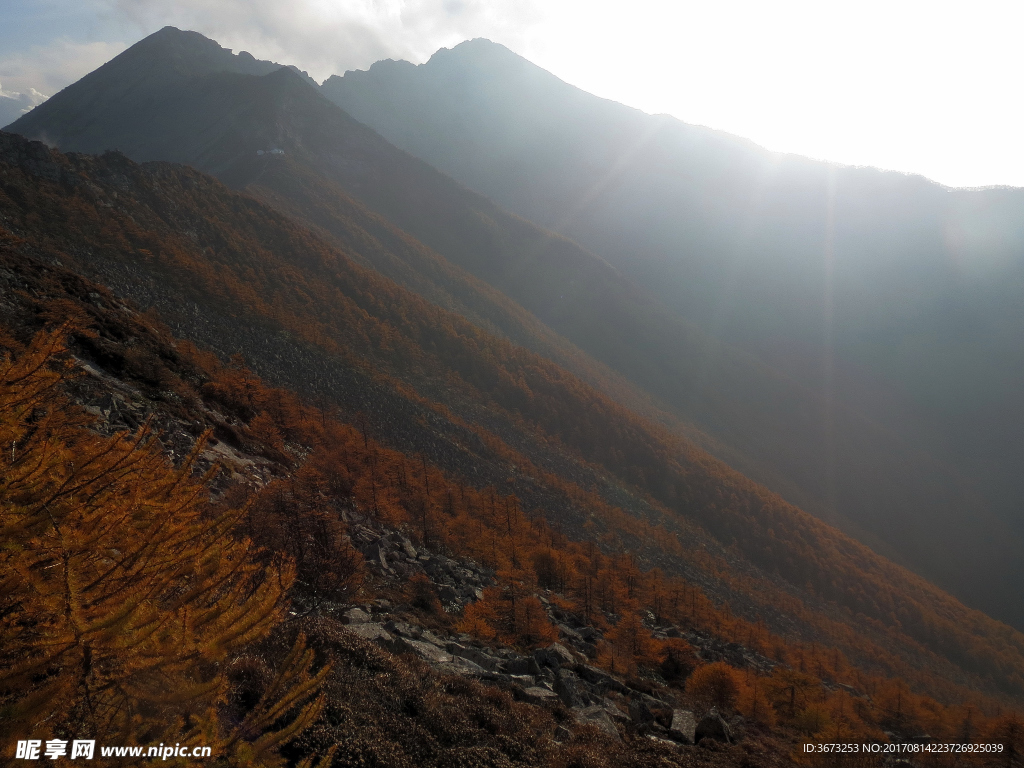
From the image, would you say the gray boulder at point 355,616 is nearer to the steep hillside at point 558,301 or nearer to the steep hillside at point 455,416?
the steep hillside at point 455,416

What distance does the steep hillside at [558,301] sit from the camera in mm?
100375

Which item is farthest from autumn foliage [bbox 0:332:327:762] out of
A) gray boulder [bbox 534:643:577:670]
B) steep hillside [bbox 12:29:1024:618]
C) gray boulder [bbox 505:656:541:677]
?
steep hillside [bbox 12:29:1024:618]

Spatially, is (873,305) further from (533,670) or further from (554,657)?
(533,670)

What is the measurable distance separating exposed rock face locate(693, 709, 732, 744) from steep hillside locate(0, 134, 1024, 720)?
1667cm

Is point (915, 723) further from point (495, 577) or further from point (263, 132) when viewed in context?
point (263, 132)

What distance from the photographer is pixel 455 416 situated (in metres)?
58.6

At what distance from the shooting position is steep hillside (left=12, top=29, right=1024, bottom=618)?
100375 mm

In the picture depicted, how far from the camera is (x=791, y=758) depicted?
1354 cm

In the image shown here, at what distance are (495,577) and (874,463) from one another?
122 metres

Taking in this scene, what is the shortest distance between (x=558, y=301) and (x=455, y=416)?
8027 centimetres

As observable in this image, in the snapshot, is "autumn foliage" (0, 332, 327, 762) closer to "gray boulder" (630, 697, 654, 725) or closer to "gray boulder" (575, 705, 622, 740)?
"gray boulder" (575, 705, 622, 740)

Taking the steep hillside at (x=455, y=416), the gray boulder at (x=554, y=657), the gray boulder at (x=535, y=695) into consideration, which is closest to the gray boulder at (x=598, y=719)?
the gray boulder at (x=535, y=695)

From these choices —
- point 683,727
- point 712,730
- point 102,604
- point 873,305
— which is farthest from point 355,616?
point 873,305

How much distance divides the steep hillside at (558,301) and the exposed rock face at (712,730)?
84.9 m
